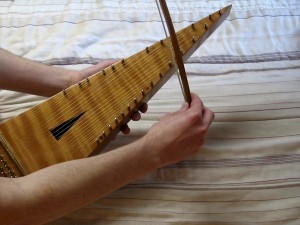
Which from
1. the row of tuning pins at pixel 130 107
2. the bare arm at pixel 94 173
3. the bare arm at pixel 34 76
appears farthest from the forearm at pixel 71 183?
the bare arm at pixel 34 76

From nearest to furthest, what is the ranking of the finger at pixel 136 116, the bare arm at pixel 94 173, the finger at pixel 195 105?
the bare arm at pixel 94 173, the finger at pixel 195 105, the finger at pixel 136 116

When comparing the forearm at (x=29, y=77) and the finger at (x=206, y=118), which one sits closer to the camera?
the finger at (x=206, y=118)

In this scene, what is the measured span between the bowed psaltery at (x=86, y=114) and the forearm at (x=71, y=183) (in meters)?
0.12

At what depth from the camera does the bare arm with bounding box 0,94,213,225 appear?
682 millimetres

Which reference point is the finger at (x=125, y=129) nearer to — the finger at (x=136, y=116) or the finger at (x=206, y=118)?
the finger at (x=136, y=116)

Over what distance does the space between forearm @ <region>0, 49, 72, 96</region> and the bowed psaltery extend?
13 centimetres

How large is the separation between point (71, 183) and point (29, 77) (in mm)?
421

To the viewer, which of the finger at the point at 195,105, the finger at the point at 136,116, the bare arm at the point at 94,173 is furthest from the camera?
the finger at the point at 136,116

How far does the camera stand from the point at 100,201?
910mm

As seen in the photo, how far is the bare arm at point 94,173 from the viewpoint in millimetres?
682

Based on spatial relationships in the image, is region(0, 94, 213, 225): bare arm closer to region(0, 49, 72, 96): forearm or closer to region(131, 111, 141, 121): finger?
region(131, 111, 141, 121): finger

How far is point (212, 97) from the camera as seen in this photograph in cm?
103

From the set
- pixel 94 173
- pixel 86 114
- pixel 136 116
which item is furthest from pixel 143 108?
pixel 94 173

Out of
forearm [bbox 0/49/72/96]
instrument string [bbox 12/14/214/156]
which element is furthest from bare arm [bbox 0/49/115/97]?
instrument string [bbox 12/14/214/156]
